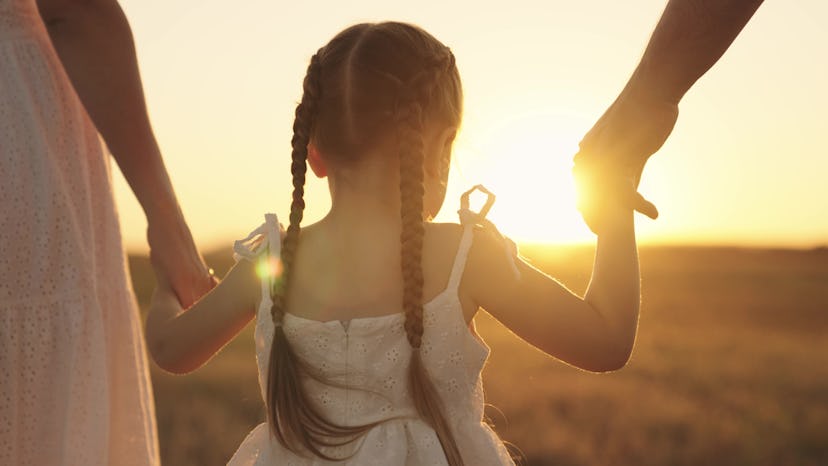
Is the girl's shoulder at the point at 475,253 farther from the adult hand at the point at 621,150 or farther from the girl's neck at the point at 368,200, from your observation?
the adult hand at the point at 621,150

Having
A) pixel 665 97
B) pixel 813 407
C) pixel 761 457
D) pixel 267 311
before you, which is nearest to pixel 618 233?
pixel 665 97

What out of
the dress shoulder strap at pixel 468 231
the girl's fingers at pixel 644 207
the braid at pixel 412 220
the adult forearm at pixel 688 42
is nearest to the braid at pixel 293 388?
the braid at pixel 412 220

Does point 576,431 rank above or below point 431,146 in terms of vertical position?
below

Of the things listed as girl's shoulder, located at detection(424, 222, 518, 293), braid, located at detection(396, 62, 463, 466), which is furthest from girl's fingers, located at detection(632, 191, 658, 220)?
braid, located at detection(396, 62, 463, 466)

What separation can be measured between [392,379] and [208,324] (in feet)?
1.59

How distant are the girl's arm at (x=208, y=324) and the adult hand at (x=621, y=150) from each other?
80cm

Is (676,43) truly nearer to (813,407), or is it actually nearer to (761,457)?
(761,457)

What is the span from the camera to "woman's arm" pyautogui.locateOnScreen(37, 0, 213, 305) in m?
2.96

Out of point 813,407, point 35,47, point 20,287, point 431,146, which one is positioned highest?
point 35,47

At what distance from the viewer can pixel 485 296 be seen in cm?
242

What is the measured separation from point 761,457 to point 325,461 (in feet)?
15.9

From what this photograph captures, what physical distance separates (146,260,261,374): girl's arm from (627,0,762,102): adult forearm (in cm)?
110

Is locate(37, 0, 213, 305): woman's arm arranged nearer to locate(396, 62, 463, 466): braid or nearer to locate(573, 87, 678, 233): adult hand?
locate(396, 62, 463, 466): braid

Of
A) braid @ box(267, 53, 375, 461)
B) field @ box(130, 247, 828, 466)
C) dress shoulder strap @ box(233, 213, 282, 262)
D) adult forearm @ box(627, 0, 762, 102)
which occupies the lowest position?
field @ box(130, 247, 828, 466)
